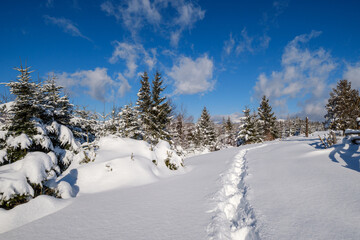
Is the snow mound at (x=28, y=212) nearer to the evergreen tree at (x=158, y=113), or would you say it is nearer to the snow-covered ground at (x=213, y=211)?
the snow-covered ground at (x=213, y=211)

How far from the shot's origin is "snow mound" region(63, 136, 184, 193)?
19.8ft

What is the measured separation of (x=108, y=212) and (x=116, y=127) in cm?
1722

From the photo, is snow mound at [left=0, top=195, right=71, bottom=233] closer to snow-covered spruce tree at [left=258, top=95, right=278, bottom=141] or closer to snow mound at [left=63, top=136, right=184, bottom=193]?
snow mound at [left=63, top=136, right=184, bottom=193]

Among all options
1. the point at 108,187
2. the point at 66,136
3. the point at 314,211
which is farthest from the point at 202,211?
the point at 66,136

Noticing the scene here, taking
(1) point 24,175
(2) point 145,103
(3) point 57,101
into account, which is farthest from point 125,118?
(1) point 24,175

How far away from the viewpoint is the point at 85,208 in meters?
4.13

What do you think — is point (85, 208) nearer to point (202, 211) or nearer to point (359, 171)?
point (202, 211)

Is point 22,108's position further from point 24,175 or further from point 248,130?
point 248,130

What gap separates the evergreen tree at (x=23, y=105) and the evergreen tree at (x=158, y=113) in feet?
39.5

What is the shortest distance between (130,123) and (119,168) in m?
12.2

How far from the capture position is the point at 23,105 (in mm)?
7719

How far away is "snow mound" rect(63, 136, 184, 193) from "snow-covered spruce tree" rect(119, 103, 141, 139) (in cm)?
929

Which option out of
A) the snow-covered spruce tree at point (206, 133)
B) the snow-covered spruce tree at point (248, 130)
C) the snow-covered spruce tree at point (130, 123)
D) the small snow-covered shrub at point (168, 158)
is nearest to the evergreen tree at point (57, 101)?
the snow-covered spruce tree at point (130, 123)

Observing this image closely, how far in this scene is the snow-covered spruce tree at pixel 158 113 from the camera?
19.5 metres
